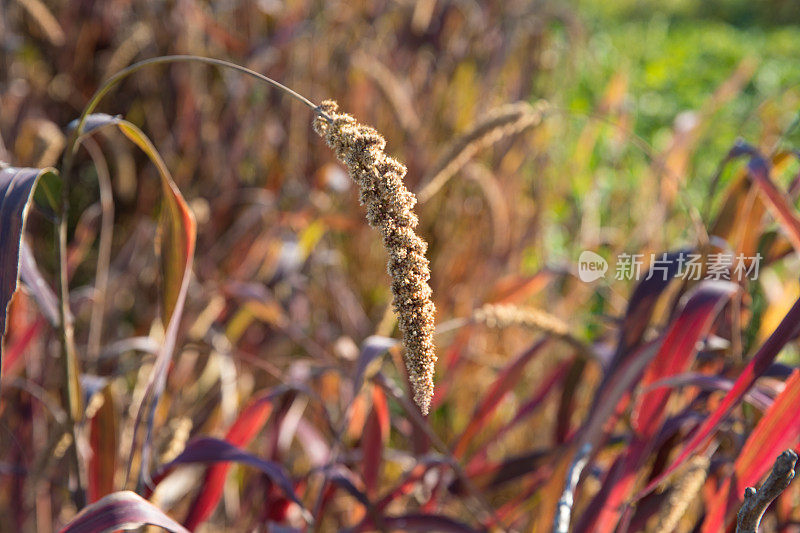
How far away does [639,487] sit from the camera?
0.94 m

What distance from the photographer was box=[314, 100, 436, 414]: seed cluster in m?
0.47

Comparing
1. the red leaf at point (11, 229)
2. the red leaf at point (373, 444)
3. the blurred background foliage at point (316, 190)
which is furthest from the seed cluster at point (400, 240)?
the red leaf at point (373, 444)

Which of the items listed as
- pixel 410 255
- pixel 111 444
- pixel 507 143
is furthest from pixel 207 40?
pixel 410 255

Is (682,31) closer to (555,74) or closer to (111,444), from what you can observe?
(555,74)

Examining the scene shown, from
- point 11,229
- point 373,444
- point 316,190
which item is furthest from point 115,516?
point 316,190

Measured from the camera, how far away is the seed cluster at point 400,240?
47 cm

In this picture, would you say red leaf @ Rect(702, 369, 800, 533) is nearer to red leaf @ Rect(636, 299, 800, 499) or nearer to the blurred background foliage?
red leaf @ Rect(636, 299, 800, 499)

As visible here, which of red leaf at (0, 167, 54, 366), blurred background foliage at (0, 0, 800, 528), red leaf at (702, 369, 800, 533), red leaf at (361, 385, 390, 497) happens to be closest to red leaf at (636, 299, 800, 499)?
red leaf at (702, 369, 800, 533)

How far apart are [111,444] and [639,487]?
61 cm

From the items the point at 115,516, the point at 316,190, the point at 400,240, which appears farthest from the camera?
the point at 316,190

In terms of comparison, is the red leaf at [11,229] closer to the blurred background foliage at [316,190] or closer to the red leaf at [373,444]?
the blurred background foliage at [316,190]

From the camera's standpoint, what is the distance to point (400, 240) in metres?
0.48

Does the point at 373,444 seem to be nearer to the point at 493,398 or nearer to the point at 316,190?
the point at 493,398

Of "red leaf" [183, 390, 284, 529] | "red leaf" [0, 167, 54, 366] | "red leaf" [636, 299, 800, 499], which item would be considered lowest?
"red leaf" [183, 390, 284, 529]
